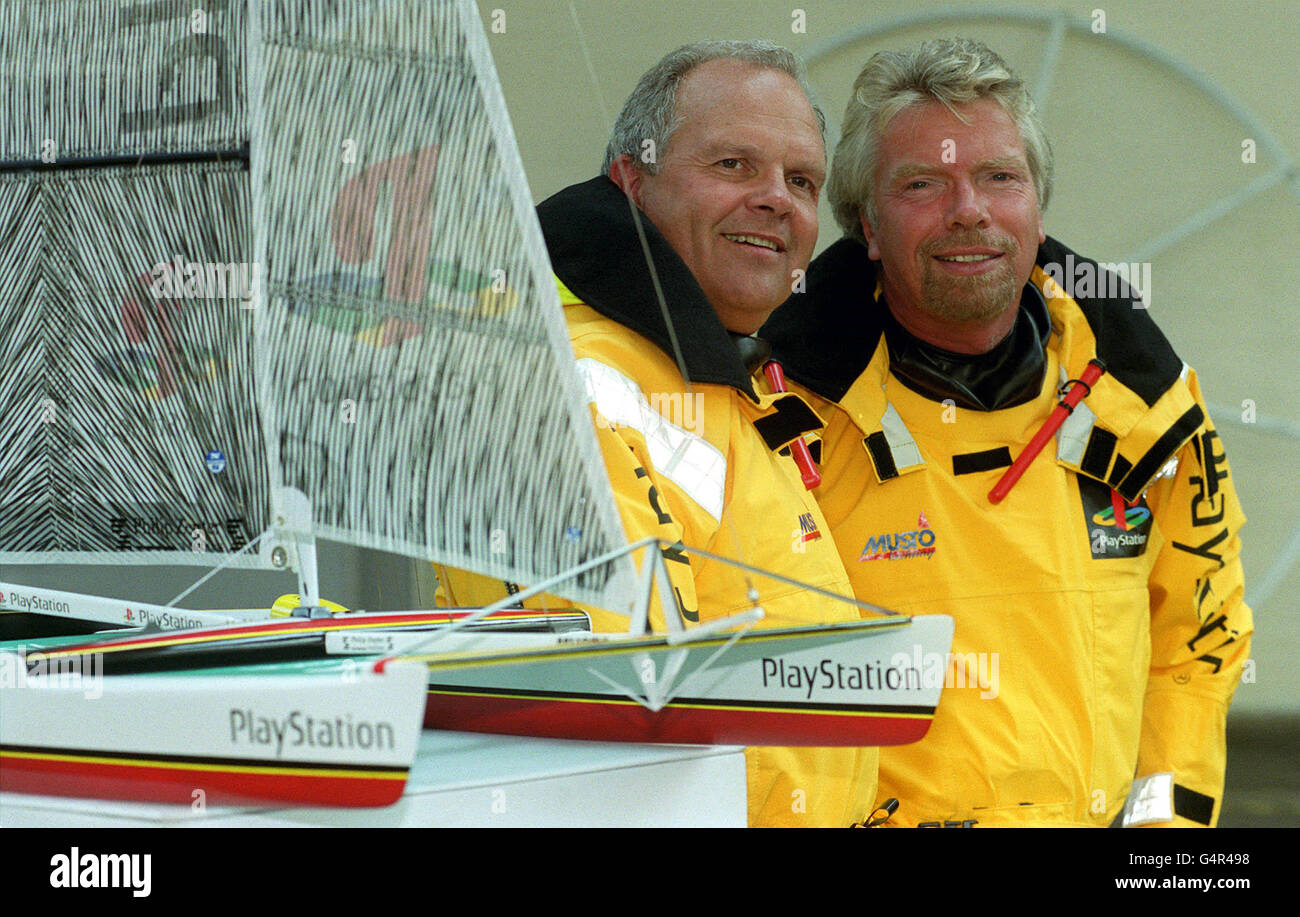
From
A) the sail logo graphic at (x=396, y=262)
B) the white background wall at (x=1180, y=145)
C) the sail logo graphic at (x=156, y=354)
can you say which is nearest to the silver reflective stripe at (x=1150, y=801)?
the sail logo graphic at (x=396, y=262)

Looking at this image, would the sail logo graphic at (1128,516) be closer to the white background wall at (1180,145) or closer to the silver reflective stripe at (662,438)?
the silver reflective stripe at (662,438)

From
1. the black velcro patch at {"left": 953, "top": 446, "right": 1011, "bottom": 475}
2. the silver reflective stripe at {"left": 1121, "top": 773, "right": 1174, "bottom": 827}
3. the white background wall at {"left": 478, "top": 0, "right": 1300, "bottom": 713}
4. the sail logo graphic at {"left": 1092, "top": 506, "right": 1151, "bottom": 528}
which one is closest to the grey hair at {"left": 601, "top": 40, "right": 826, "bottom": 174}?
the black velcro patch at {"left": 953, "top": 446, "right": 1011, "bottom": 475}

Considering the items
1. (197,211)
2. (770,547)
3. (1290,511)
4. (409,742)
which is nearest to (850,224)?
(770,547)

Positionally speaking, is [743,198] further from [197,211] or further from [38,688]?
[38,688]

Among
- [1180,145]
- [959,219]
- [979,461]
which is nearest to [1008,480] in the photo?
[979,461]

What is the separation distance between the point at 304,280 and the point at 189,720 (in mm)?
518

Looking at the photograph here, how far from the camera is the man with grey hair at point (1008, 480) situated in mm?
1995

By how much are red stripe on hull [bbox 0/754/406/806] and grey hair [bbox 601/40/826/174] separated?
3.42 feet

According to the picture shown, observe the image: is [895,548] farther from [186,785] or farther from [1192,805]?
[186,785]

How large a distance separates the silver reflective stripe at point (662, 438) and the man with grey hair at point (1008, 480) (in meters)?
0.47

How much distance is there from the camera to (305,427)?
149cm

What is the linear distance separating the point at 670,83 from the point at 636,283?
36 centimetres

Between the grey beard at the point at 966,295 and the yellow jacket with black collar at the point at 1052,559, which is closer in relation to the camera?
the yellow jacket with black collar at the point at 1052,559

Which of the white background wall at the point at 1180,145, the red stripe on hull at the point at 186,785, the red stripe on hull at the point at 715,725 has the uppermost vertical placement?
the white background wall at the point at 1180,145
